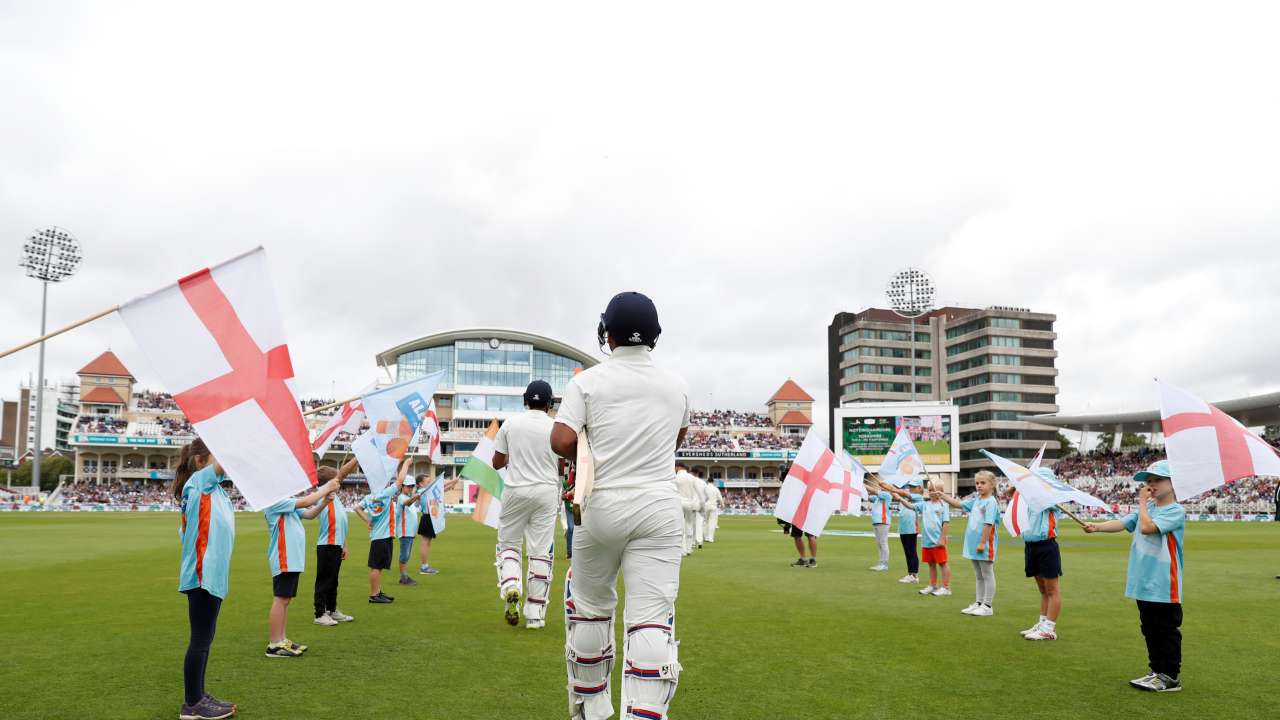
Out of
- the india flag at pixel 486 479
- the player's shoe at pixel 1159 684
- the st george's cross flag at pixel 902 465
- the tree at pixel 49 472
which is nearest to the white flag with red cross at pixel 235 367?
the india flag at pixel 486 479

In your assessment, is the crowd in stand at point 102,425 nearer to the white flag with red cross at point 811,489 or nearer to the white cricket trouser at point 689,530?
the white cricket trouser at point 689,530

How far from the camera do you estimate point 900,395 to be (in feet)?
385

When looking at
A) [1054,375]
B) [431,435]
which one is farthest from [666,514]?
[1054,375]

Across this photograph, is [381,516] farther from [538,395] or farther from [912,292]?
[912,292]

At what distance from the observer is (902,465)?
674 inches

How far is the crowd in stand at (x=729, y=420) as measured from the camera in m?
106

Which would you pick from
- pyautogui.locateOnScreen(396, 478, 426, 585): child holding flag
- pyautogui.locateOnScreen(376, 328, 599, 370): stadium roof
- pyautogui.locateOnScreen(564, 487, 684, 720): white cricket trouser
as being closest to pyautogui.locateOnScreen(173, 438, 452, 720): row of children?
pyautogui.locateOnScreen(396, 478, 426, 585): child holding flag

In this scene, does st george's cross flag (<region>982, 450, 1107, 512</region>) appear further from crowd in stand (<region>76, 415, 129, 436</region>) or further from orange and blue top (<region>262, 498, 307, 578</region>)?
crowd in stand (<region>76, 415, 129, 436</region>)

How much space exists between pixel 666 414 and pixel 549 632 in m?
5.38

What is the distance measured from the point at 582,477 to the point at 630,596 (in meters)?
0.67

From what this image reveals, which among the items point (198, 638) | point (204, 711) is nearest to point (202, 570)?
point (198, 638)

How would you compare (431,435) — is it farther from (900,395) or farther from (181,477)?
(900,395)

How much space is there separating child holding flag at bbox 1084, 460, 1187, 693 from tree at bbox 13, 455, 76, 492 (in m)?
133

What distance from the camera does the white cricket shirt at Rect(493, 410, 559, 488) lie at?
8.95 m
